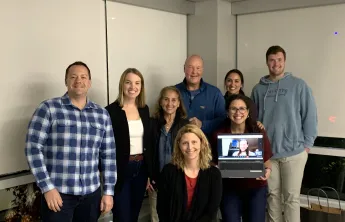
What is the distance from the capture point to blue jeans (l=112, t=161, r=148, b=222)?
2492 millimetres

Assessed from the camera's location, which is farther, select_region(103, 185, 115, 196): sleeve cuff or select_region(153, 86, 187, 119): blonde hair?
select_region(153, 86, 187, 119): blonde hair

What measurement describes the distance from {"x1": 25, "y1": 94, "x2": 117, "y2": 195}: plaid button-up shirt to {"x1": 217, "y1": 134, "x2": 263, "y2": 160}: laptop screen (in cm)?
83

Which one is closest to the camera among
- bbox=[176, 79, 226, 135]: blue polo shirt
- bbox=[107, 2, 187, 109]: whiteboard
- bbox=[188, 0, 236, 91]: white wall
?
bbox=[176, 79, 226, 135]: blue polo shirt

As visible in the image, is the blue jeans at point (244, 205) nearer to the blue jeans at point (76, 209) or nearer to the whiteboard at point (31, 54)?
the blue jeans at point (76, 209)

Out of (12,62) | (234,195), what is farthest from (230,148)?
(12,62)

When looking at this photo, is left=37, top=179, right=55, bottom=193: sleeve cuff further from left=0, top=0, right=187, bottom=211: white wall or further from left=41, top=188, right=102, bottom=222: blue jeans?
left=0, top=0, right=187, bottom=211: white wall

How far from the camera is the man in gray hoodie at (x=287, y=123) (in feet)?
9.48

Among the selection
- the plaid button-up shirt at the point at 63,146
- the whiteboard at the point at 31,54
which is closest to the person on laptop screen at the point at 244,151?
the plaid button-up shirt at the point at 63,146

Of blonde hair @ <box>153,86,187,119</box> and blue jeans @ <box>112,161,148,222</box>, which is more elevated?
blonde hair @ <box>153,86,187,119</box>

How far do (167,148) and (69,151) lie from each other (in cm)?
76

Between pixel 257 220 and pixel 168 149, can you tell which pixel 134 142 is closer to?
pixel 168 149

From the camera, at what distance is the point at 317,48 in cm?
339

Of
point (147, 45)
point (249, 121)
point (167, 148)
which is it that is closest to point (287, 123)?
point (249, 121)

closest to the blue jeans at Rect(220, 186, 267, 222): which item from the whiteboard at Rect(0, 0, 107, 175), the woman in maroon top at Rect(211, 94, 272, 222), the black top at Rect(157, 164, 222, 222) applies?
the woman in maroon top at Rect(211, 94, 272, 222)
